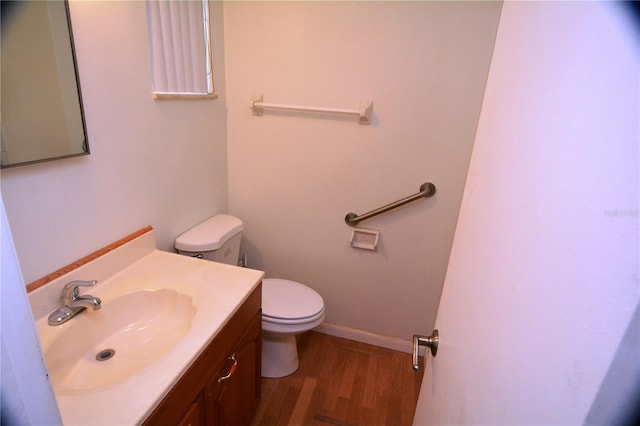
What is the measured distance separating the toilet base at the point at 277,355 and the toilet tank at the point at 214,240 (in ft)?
1.58

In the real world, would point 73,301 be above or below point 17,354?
below

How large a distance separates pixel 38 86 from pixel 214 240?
0.89m

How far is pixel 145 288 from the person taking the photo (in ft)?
3.95

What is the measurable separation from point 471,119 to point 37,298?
1786 mm

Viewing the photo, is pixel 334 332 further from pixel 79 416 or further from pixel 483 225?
pixel 483 225

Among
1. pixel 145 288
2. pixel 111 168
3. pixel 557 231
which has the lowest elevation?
pixel 145 288

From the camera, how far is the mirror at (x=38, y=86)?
2.76 feet

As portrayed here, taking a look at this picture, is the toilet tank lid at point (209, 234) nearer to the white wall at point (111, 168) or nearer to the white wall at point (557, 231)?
the white wall at point (111, 168)

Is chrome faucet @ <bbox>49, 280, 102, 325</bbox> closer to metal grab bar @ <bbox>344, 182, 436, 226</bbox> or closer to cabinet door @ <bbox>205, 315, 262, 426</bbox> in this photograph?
cabinet door @ <bbox>205, 315, 262, 426</bbox>

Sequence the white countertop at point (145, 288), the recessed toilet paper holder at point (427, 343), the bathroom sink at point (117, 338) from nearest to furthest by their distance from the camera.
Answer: the white countertop at point (145, 288), the recessed toilet paper holder at point (427, 343), the bathroom sink at point (117, 338)

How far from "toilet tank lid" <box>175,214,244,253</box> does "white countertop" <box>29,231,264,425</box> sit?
142 millimetres

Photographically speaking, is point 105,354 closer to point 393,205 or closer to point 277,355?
point 277,355

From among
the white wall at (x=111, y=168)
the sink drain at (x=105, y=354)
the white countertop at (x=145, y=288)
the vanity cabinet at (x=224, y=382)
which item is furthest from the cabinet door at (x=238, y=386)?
the white wall at (x=111, y=168)

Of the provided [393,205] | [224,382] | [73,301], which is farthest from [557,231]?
[393,205]
